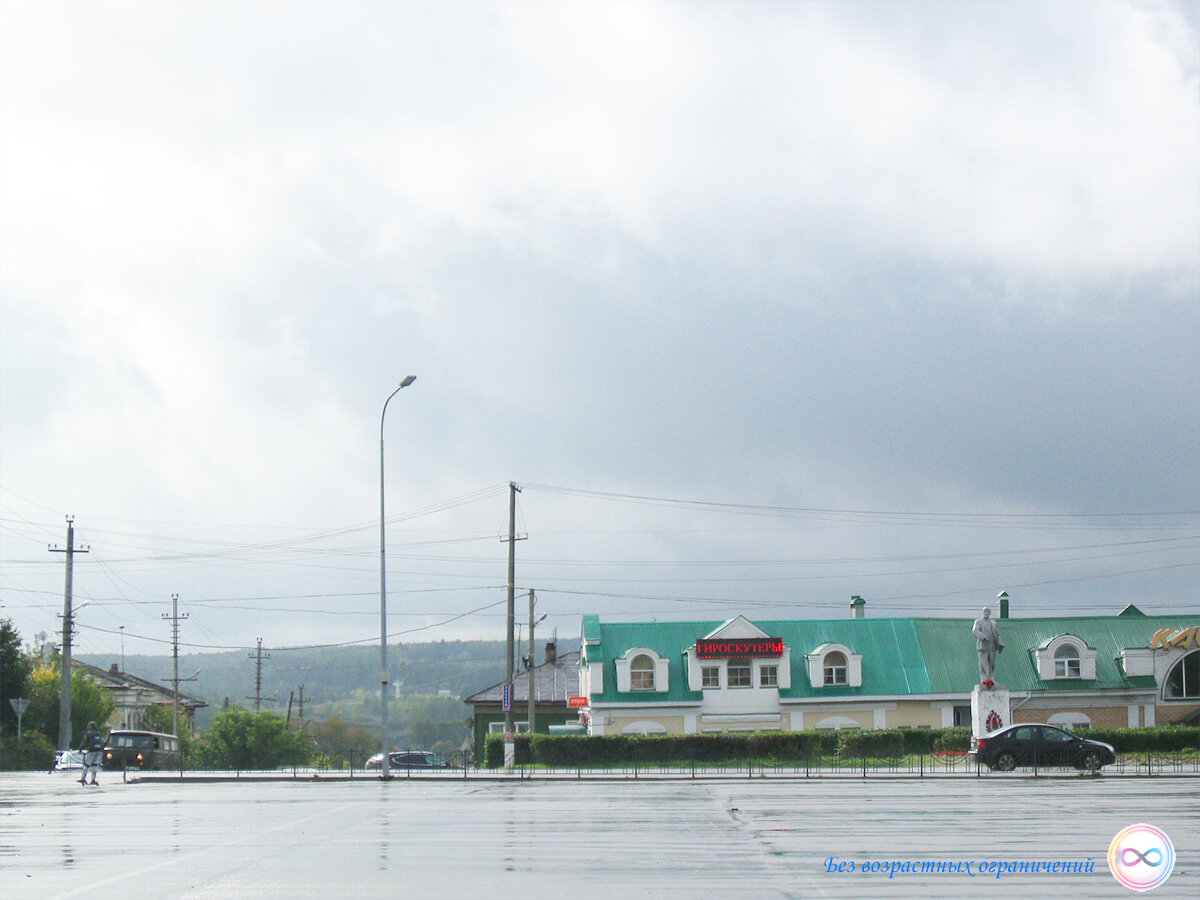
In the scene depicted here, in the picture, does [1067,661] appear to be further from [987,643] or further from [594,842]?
[594,842]

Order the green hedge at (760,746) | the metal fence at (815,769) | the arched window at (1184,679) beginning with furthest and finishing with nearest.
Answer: the arched window at (1184,679) → the green hedge at (760,746) → the metal fence at (815,769)

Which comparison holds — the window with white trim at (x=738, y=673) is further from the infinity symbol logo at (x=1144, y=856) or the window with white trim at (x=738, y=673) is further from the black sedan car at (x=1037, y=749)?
the infinity symbol logo at (x=1144, y=856)

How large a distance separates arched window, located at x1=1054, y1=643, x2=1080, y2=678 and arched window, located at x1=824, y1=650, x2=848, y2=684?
1021 centimetres

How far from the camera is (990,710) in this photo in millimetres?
45406

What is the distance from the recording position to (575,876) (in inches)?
573

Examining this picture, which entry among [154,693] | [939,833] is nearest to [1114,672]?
[939,833]

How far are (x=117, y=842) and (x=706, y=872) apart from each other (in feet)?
31.8

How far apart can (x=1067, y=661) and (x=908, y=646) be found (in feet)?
24.8

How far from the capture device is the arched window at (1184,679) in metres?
60.1

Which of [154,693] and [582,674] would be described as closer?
[582,674]

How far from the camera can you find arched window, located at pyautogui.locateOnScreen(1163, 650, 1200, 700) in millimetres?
60125

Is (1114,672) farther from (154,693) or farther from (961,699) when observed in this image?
(154,693)

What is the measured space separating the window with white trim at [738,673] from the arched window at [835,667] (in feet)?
12.8

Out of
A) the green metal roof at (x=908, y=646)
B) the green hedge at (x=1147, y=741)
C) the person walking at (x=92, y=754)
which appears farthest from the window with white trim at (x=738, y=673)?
the person walking at (x=92, y=754)
